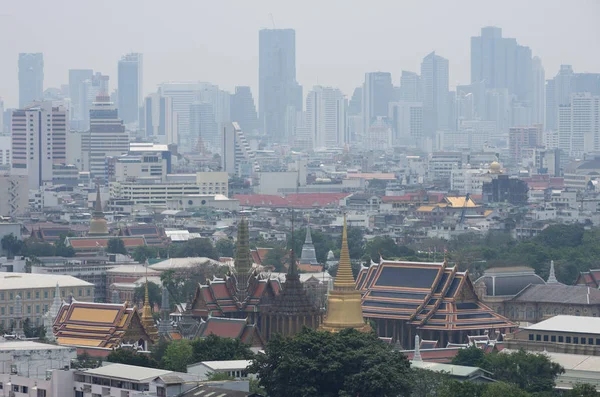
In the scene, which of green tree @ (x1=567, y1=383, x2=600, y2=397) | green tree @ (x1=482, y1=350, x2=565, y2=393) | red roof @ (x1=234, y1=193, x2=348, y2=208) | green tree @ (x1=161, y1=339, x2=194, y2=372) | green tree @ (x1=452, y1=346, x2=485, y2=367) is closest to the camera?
green tree @ (x1=567, y1=383, x2=600, y2=397)

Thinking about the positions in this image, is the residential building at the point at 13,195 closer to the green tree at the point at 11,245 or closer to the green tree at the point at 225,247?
the green tree at the point at 225,247

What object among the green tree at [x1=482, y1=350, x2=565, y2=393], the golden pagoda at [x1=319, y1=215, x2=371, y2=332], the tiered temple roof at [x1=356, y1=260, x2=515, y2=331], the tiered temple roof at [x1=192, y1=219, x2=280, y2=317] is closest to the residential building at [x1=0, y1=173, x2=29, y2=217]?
the tiered temple roof at [x1=192, y1=219, x2=280, y2=317]

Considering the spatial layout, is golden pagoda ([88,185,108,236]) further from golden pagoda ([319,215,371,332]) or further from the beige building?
golden pagoda ([319,215,371,332])

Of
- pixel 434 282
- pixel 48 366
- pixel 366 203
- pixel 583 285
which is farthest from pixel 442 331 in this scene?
pixel 366 203

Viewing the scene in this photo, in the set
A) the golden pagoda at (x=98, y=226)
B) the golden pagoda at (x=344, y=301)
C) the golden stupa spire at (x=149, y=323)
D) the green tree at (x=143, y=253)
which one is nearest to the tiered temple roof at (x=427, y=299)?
the golden pagoda at (x=344, y=301)

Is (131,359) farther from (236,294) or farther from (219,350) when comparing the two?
(236,294)

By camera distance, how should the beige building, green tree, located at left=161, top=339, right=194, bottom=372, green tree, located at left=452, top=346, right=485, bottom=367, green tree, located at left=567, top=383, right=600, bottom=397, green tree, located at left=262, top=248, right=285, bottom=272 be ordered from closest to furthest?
green tree, located at left=567, top=383, right=600, bottom=397
green tree, located at left=161, top=339, right=194, bottom=372
green tree, located at left=452, top=346, right=485, bottom=367
the beige building
green tree, located at left=262, top=248, right=285, bottom=272

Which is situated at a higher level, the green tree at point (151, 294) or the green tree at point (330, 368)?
the green tree at point (330, 368)

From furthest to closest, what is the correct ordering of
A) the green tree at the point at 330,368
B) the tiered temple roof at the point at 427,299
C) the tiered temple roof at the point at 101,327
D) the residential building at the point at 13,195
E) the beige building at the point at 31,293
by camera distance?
the residential building at the point at 13,195, the beige building at the point at 31,293, the tiered temple roof at the point at 427,299, the tiered temple roof at the point at 101,327, the green tree at the point at 330,368
